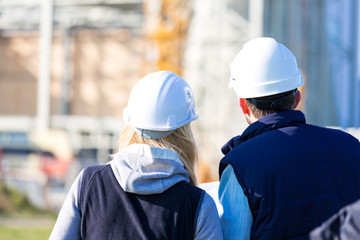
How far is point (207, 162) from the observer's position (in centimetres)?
1877

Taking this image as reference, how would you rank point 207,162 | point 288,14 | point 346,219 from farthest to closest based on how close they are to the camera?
point 288,14 → point 207,162 → point 346,219

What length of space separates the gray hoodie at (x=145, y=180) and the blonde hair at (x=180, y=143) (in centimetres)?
5

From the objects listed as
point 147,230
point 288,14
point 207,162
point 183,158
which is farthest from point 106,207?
point 288,14

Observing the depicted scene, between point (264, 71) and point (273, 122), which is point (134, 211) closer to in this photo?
point (273, 122)

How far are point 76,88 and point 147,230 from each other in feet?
87.3

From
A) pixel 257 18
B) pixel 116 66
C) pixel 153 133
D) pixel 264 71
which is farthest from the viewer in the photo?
pixel 116 66

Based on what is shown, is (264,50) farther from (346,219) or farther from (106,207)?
(346,219)

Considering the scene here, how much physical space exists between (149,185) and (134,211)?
0.11 m

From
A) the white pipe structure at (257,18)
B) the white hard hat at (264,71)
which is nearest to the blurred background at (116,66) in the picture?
the white pipe structure at (257,18)

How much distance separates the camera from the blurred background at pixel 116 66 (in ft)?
64.5

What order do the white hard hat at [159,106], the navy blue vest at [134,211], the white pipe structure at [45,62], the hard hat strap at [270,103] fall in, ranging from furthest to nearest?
the white pipe structure at [45,62]
the hard hat strap at [270,103]
the white hard hat at [159,106]
the navy blue vest at [134,211]

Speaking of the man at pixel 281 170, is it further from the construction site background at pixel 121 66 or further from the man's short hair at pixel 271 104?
the construction site background at pixel 121 66

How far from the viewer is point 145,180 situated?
1884mm

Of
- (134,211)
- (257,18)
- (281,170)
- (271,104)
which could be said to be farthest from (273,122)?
(257,18)
